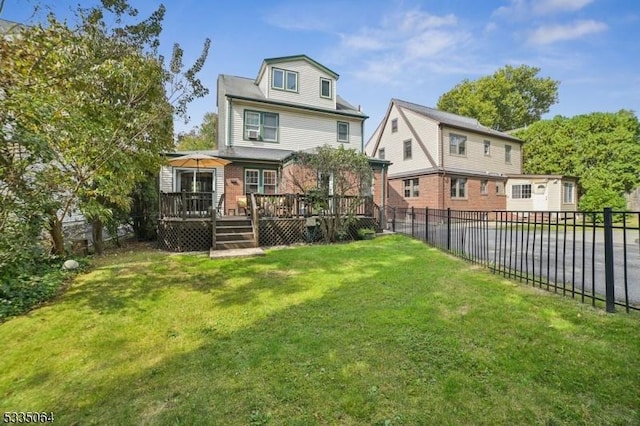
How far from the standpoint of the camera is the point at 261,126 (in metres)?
15.0

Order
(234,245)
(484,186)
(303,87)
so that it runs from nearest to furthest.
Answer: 1. (234,245)
2. (303,87)
3. (484,186)

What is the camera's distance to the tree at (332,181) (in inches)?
380

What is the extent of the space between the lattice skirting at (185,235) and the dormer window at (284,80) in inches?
385

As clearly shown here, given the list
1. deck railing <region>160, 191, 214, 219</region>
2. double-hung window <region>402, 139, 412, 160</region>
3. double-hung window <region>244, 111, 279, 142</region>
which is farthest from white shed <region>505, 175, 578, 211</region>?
deck railing <region>160, 191, 214, 219</region>

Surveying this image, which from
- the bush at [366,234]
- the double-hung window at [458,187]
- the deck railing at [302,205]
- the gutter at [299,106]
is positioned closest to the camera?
the deck railing at [302,205]

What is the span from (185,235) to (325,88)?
12082 mm

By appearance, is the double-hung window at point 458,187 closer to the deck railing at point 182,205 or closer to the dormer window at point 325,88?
the dormer window at point 325,88

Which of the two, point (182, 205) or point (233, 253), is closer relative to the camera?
point (233, 253)

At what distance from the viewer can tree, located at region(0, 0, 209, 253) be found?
14.3 feet

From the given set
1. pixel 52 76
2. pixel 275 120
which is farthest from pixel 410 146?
pixel 52 76

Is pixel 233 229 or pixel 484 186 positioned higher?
pixel 484 186

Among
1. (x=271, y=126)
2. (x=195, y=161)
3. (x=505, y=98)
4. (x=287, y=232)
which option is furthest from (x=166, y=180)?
(x=505, y=98)

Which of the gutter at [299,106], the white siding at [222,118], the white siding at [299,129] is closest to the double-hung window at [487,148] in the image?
the gutter at [299,106]

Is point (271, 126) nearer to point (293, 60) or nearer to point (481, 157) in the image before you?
point (293, 60)
